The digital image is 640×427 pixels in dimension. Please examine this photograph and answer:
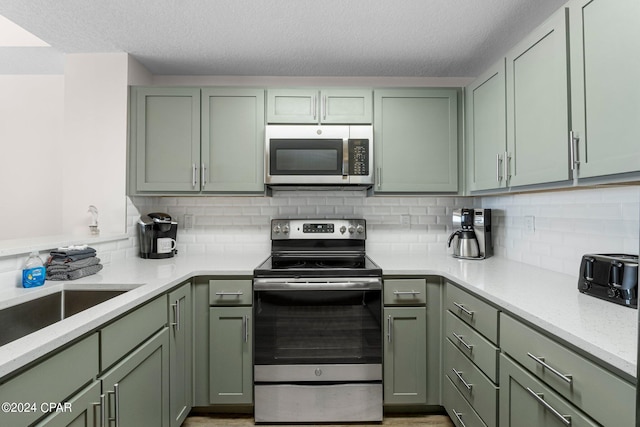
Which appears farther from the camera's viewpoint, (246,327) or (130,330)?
(246,327)

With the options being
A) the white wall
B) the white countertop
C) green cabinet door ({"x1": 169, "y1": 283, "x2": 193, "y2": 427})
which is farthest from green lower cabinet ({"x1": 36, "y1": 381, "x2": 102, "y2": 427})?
the white wall

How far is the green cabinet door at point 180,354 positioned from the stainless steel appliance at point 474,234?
5.73 feet

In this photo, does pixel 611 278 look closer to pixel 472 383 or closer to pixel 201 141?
pixel 472 383

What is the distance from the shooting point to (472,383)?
1.61 m

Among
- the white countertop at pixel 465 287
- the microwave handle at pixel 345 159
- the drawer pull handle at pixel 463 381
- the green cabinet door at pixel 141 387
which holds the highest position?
the microwave handle at pixel 345 159

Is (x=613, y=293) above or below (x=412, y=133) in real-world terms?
below

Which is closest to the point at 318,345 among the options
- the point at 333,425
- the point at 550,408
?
the point at 333,425

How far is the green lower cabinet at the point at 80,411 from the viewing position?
0.92 metres

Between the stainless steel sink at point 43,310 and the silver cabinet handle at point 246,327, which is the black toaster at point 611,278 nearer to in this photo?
the silver cabinet handle at point 246,327

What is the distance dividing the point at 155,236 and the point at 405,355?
1.89 meters

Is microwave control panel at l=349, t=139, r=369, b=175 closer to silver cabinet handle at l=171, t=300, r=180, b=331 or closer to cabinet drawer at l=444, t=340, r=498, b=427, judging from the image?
cabinet drawer at l=444, t=340, r=498, b=427

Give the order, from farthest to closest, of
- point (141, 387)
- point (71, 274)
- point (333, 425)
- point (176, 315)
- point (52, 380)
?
point (333, 425), point (176, 315), point (71, 274), point (141, 387), point (52, 380)

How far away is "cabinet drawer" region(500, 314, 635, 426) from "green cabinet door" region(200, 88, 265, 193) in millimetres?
1768

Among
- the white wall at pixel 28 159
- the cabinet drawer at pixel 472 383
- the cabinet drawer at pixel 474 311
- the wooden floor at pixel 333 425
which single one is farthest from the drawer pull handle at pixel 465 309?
the white wall at pixel 28 159
